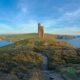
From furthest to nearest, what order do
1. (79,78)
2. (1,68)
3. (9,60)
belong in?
(9,60), (1,68), (79,78)

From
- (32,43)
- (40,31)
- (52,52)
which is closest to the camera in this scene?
(52,52)

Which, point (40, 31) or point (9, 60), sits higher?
point (40, 31)

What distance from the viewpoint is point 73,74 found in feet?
60.6

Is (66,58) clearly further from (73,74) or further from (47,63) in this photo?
(73,74)

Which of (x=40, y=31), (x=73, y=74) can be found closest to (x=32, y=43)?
(x=40, y=31)

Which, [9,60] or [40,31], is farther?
[40,31]

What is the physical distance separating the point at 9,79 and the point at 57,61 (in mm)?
14220

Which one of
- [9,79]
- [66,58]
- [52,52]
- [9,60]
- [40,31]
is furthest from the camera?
[40,31]

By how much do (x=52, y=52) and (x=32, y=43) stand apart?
10597 millimetres

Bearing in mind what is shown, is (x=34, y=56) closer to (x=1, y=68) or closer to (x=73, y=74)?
(x=1, y=68)

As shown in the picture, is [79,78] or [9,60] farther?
[9,60]

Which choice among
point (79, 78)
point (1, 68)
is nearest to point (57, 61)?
point (1, 68)

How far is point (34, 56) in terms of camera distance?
30406mm

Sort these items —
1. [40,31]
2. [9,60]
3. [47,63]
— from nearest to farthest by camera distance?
[9,60]
[47,63]
[40,31]
